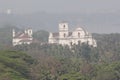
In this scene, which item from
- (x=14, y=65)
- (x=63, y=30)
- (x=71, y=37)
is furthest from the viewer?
(x=63, y=30)

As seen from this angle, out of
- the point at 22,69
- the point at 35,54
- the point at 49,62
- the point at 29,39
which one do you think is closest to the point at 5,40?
the point at 29,39

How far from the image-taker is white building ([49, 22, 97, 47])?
488ft

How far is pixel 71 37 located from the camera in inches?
5906

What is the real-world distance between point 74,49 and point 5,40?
50.9 m

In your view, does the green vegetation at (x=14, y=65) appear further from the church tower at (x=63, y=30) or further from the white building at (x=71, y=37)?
the church tower at (x=63, y=30)

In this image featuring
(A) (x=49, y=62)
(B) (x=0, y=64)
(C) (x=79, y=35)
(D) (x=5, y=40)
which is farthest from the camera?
(D) (x=5, y=40)

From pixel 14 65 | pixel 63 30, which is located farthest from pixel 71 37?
pixel 14 65

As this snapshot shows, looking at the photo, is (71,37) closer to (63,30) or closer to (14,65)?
(63,30)

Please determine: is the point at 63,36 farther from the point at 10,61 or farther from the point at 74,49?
the point at 10,61

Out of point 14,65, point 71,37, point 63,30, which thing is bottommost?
point 14,65

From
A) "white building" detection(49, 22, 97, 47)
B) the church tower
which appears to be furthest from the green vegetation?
the church tower

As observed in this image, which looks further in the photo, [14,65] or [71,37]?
[71,37]

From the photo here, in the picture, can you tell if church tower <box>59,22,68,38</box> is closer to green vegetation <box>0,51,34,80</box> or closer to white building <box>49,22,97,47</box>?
white building <box>49,22,97,47</box>

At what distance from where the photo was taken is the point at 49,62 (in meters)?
88.1
